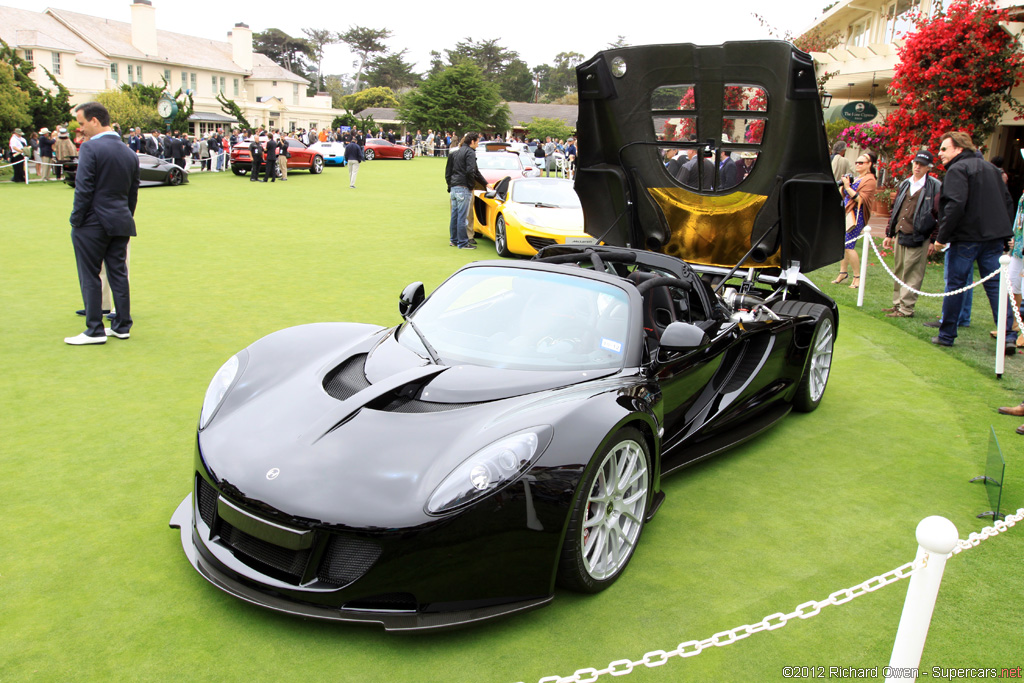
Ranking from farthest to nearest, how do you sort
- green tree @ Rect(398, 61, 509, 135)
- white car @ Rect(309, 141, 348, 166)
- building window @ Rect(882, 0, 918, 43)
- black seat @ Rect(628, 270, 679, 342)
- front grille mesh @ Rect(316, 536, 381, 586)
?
1. green tree @ Rect(398, 61, 509, 135)
2. white car @ Rect(309, 141, 348, 166)
3. building window @ Rect(882, 0, 918, 43)
4. black seat @ Rect(628, 270, 679, 342)
5. front grille mesh @ Rect(316, 536, 381, 586)

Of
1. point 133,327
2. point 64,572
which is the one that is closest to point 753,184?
point 64,572

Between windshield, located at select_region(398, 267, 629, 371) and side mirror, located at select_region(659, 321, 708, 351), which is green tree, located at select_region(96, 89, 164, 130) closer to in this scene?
windshield, located at select_region(398, 267, 629, 371)

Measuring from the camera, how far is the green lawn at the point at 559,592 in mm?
2906

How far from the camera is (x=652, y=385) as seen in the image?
154 inches

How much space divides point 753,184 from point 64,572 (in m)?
5.33

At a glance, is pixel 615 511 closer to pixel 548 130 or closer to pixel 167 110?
pixel 167 110

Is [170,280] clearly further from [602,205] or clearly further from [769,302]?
[769,302]

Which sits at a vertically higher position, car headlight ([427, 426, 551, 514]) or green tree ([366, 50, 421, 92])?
green tree ([366, 50, 421, 92])

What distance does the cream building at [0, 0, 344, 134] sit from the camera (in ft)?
178

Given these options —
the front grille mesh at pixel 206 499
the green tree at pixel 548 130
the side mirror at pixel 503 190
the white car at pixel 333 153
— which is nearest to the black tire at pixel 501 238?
the side mirror at pixel 503 190

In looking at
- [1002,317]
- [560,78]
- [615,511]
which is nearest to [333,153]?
[1002,317]

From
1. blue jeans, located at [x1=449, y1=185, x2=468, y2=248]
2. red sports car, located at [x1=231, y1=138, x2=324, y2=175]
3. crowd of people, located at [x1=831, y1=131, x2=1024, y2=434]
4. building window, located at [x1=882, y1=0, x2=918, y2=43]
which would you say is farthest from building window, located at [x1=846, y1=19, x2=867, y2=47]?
crowd of people, located at [x1=831, y1=131, x2=1024, y2=434]

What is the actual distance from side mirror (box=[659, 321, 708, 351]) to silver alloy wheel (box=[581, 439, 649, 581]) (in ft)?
1.98

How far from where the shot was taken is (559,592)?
3336mm
